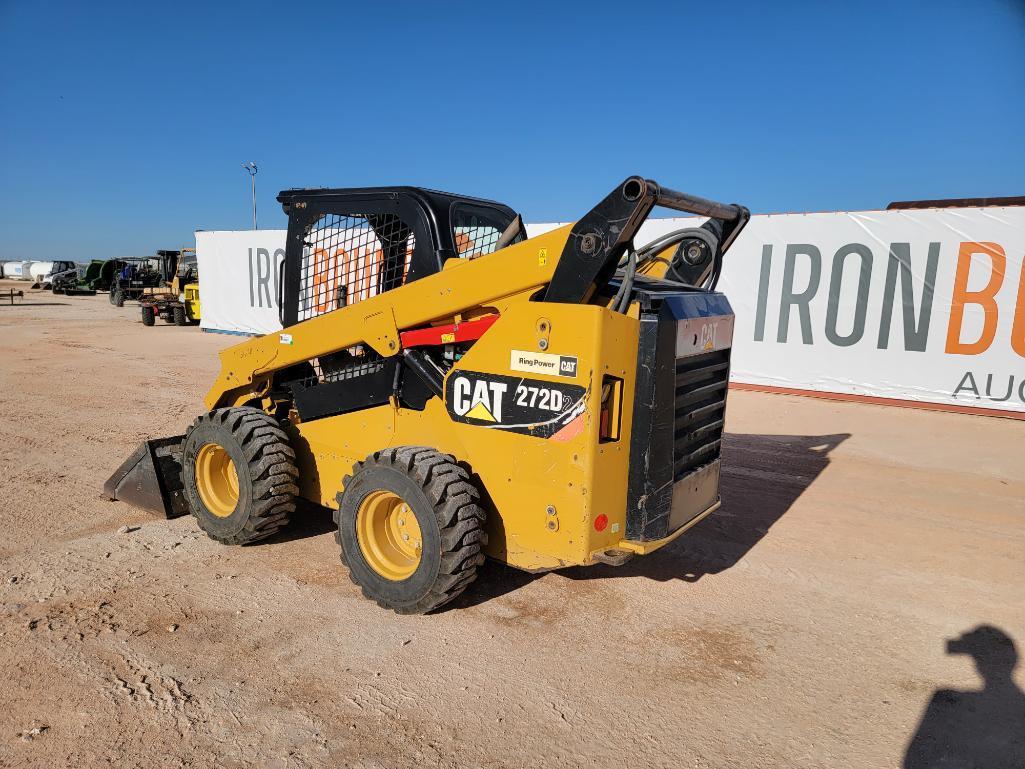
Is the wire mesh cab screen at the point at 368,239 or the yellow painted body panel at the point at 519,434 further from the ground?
the wire mesh cab screen at the point at 368,239

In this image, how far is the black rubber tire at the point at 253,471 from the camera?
4.25 meters

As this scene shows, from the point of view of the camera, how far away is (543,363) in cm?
324

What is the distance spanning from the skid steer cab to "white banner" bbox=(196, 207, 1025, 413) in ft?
25.0

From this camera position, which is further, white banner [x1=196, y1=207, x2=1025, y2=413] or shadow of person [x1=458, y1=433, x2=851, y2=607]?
white banner [x1=196, y1=207, x2=1025, y2=413]

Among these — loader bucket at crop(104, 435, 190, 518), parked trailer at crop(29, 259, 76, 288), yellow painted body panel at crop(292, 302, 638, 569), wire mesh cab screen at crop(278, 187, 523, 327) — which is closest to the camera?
yellow painted body panel at crop(292, 302, 638, 569)

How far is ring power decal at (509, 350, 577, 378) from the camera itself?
3.14m

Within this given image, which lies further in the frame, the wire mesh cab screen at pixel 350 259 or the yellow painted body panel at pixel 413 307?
the wire mesh cab screen at pixel 350 259

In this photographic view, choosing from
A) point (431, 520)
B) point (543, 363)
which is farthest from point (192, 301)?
point (543, 363)

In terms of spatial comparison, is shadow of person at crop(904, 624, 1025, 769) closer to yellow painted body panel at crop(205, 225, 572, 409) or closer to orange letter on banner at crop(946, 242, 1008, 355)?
yellow painted body panel at crop(205, 225, 572, 409)

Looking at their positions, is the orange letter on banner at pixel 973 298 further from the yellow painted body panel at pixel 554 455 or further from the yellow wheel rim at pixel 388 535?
the yellow wheel rim at pixel 388 535

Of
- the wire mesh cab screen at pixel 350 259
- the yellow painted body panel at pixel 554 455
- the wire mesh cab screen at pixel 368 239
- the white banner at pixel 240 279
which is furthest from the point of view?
the white banner at pixel 240 279

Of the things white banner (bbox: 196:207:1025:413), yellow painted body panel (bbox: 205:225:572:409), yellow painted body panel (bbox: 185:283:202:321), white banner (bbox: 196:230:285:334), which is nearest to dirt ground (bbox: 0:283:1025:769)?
yellow painted body panel (bbox: 205:225:572:409)

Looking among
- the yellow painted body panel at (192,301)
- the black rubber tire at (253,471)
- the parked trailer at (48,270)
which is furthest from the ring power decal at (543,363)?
the parked trailer at (48,270)

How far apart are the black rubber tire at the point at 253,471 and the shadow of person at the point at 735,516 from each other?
1.38m
